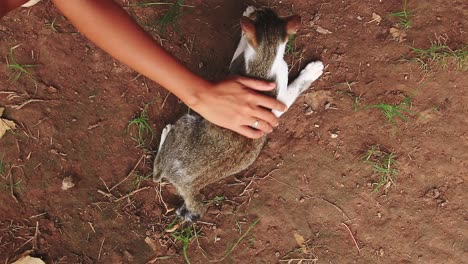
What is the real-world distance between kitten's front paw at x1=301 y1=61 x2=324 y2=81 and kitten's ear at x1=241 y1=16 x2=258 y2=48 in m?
0.55

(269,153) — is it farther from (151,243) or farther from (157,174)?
(151,243)

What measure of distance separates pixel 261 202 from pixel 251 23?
131 cm

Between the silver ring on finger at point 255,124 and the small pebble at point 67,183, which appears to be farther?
the small pebble at point 67,183

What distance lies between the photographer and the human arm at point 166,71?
2.38m

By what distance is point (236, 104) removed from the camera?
260 cm

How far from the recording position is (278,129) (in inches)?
138

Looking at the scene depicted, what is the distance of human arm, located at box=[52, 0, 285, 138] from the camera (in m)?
2.38

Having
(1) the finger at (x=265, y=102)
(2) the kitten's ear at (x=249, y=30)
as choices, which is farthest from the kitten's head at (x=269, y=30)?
(1) the finger at (x=265, y=102)

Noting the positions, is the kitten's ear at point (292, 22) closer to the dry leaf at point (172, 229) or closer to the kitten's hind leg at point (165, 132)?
the kitten's hind leg at point (165, 132)

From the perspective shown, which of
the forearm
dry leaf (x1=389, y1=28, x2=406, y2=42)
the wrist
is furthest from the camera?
dry leaf (x1=389, y1=28, x2=406, y2=42)

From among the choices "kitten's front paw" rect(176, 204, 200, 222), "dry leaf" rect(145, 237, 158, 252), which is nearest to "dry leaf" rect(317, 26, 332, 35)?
"kitten's front paw" rect(176, 204, 200, 222)

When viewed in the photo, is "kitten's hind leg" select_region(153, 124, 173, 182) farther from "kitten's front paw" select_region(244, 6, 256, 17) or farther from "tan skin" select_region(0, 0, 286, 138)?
"kitten's front paw" select_region(244, 6, 256, 17)

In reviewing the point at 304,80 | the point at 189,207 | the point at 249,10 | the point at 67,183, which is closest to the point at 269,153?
the point at 304,80

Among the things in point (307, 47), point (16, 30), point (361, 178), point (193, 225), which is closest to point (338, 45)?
point (307, 47)
